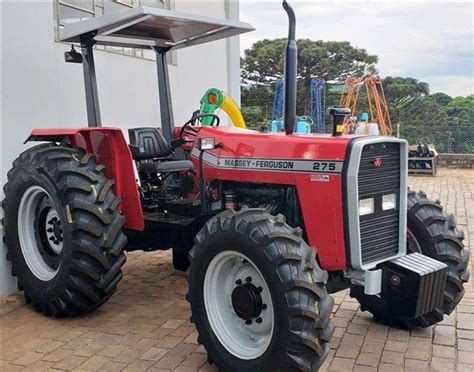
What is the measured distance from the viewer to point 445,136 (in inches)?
773

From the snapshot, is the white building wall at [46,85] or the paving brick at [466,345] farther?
the white building wall at [46,85]

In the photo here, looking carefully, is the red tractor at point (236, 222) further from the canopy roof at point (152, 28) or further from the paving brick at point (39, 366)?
the paving brick at point (39, 366)

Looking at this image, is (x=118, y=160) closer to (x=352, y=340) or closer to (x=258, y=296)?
(x=258, y=296)

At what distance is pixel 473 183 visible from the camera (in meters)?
14.1

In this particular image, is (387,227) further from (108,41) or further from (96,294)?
(108,41)

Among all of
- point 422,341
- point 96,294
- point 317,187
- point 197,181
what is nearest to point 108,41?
point 197,181

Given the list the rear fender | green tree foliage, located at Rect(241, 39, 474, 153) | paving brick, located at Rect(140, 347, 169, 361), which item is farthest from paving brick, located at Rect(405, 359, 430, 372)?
green tree foliage, located at Rect(241, 39, 474, 153)

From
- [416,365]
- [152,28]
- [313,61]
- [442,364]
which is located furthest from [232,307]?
[313,61]

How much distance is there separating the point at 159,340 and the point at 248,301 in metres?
0.96

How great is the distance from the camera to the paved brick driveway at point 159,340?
11.8 feet

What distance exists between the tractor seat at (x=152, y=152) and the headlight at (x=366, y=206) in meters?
1.68

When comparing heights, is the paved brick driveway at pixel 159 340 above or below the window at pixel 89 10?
below

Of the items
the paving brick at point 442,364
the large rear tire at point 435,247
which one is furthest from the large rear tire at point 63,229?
the paving brick at point 442,364

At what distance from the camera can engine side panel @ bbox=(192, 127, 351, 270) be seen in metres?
3.46
